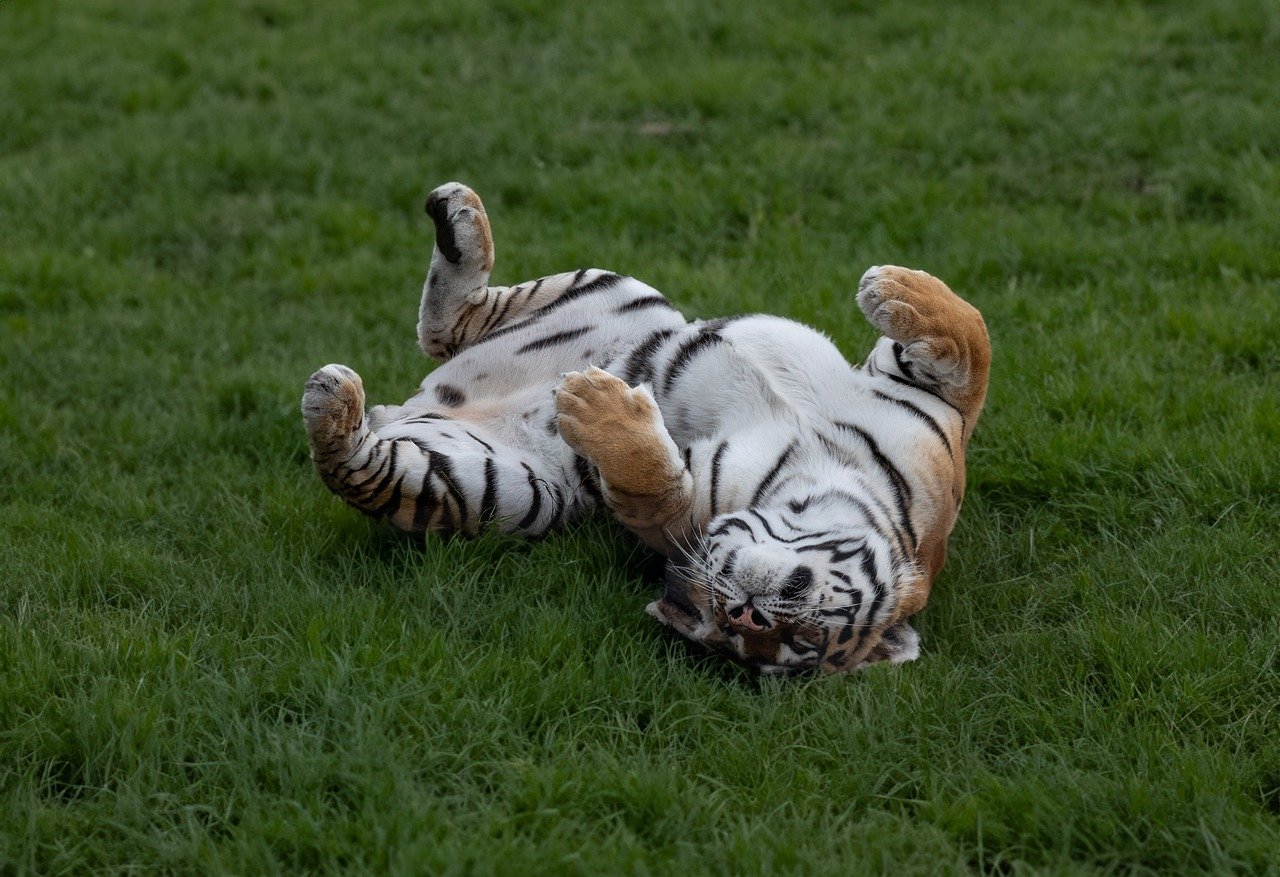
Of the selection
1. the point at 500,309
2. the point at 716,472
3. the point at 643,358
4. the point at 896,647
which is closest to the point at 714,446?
the point at 716,472

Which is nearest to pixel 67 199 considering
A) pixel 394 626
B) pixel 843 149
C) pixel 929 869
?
pixel 843 149

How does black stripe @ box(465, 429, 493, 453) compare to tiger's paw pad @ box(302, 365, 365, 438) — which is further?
black stripe @ box(465, 429, 493, 453)

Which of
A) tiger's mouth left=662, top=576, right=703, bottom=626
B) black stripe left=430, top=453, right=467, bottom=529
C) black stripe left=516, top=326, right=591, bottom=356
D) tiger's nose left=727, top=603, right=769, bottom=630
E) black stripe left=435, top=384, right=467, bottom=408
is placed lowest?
tiger's mouth left=662, top=576, right=703, bottom=626

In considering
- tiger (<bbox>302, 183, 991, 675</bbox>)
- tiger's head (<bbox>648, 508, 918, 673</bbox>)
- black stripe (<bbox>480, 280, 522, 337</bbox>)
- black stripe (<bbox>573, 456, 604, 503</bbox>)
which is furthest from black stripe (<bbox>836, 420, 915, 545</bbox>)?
black stripe (<bbox>480, 280, 522, 337</bbox>)

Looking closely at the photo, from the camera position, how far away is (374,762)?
111 inches

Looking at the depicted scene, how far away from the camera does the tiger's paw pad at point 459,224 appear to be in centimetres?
420

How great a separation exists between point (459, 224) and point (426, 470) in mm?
890

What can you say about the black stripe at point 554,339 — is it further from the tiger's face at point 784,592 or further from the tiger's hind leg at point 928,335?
the tiger's face at point 784,592

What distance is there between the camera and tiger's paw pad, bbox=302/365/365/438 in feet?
11.4

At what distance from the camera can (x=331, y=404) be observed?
3484 millimetres

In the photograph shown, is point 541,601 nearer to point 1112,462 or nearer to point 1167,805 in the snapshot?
point 1167,805

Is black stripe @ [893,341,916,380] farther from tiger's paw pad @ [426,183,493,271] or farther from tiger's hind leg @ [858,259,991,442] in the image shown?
tiger's paw pad @ [426,183,493,271]

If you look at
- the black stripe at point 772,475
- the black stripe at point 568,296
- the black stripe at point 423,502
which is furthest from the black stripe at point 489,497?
the black stripe at point 772,475

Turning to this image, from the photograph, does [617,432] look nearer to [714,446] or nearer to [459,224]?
[714,446]
